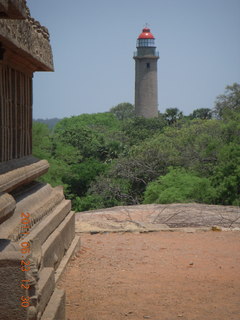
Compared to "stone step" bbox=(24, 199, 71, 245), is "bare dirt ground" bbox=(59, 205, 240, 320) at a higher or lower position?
lower

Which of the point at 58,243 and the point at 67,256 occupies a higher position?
the point at 58,243

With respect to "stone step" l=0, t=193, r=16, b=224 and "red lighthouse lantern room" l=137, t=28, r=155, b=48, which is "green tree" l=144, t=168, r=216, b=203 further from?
"red lighthouse lantern room" l=137, t=28, r=155, b=48

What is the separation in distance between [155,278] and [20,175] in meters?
2.13

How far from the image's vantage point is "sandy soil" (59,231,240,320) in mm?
5773

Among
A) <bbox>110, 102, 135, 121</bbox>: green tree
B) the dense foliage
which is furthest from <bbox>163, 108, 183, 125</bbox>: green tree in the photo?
<bbox>110, 102, 135, 121</bbox>: green tree

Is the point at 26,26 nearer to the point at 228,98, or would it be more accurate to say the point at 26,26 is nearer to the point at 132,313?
the point at 132,313

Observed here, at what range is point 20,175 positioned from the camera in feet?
22.1

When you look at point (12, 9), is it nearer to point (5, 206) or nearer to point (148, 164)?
point (5, 206)

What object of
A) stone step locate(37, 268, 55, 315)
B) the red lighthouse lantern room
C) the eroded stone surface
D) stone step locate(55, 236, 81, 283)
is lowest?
the eroded stone surface

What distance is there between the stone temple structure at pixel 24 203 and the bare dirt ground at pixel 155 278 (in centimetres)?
45

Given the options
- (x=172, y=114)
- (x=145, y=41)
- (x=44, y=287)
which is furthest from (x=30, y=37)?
(x=145, y=41)

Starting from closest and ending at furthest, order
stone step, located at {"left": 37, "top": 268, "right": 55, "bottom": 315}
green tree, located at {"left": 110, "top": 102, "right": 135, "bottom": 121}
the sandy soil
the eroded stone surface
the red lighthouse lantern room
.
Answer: stone step, located at {"left": 37, "top": 268, "right": 55, "bottom": 315}, the sandy soil, the eroded stone surface, the red lighthouse lantern room, green tree, located at {"left": 110, "top": 102, "right": 135, "bottom": 121}

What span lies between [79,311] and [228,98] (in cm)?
4408

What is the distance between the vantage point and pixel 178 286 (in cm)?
670
